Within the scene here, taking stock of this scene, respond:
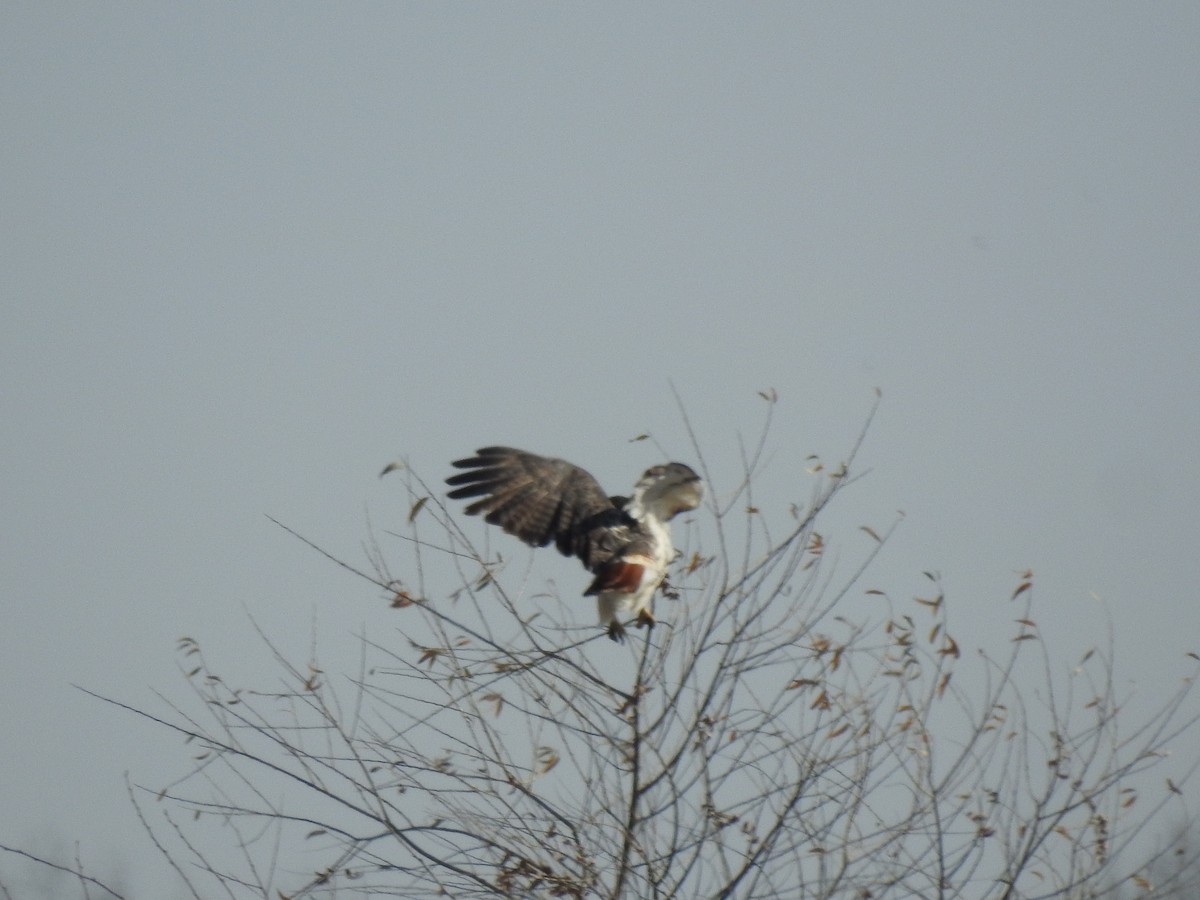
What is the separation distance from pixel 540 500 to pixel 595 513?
0.31 metres

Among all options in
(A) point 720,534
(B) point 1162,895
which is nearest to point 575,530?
(A) point 720,534

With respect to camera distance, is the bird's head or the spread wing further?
the spread wing

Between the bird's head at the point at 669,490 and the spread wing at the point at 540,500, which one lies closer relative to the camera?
the bird's head at the point at 669,490

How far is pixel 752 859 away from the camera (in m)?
5.23

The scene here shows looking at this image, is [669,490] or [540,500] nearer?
[669,490]

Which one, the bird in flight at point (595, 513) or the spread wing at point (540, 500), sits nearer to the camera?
the bird in flight at point (595, 513)

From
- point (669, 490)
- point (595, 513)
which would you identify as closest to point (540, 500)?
point (595, 513)

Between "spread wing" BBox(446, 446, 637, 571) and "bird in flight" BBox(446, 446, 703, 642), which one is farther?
"spread wing" BBox(446, 446, 637, 571)

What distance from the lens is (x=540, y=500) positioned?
7.52 meters

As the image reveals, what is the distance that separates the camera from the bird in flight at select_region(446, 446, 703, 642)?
6.66 metres

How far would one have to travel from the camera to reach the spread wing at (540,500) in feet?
24.0

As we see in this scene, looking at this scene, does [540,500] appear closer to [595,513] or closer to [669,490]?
[595,513]

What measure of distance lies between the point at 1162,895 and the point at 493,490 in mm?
3768

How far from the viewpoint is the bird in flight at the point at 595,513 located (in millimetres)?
6656
